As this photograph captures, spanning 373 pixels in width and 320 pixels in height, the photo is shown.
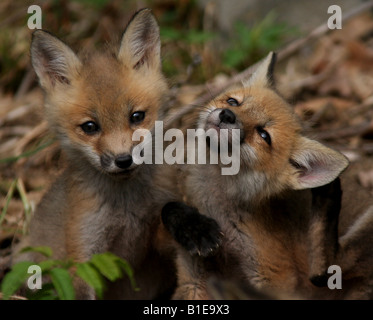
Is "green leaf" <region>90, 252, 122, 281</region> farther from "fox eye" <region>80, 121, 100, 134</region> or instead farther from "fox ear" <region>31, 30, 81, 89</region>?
"fox ear" <region>31, 30, 81, 89</region>

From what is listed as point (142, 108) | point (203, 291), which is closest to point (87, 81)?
point (142, 108)

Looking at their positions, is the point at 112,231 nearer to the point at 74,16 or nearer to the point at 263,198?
the point at 263,198

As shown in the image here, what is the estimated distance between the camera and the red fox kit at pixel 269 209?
3883mm

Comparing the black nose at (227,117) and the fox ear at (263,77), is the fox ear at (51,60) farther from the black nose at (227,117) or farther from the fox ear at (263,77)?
the fox ear at (263,77)

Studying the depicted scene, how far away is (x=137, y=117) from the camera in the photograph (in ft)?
13.1

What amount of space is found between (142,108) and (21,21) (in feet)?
16.2

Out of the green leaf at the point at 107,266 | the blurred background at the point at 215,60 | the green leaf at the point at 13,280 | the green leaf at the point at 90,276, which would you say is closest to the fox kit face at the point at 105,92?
the green leaf at the point at 107,266

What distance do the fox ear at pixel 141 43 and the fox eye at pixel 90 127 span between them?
613 mm

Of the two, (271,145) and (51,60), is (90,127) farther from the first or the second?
(271,145)

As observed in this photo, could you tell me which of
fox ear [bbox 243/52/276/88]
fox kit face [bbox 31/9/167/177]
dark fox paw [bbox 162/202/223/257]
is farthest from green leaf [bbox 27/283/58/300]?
fox ear [bbox 243/52/276/88]

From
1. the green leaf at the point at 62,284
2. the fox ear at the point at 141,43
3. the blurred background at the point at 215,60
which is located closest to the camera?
the green leaf at the point at 62,284

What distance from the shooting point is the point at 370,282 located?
4.00 m

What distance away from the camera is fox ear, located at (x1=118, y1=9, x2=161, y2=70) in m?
4.23

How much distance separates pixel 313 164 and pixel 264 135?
0.39 metres
